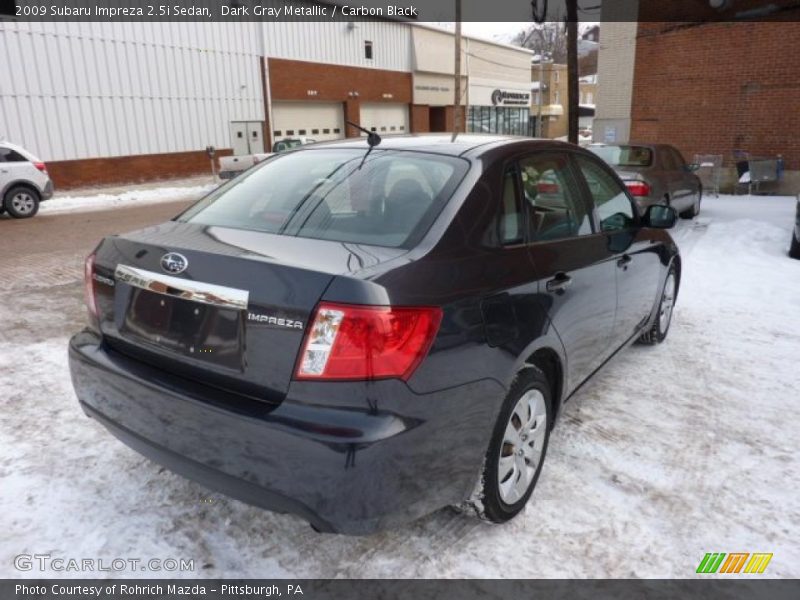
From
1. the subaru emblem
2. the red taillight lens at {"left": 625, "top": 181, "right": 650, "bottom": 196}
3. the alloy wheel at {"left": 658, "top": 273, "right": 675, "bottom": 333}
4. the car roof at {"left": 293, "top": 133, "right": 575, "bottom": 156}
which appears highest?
the car roof at {"left": 293, "top": 133, "right": 575, "bottom": 156}

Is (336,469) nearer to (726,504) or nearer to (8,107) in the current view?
(726,504)

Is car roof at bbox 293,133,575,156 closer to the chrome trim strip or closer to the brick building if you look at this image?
the chrome trim strip

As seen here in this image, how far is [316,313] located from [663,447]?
7.74ft

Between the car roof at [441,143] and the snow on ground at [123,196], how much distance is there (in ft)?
47.0

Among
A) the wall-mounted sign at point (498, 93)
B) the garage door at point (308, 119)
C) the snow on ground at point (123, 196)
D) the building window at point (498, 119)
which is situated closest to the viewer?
the snow on ground at point (123, 196)

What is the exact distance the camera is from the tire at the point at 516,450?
2580 millimetres

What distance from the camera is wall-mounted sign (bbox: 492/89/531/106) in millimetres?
44825

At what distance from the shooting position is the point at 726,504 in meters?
2.96

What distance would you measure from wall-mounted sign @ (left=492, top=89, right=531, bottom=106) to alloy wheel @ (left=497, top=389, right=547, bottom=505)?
44.5 m

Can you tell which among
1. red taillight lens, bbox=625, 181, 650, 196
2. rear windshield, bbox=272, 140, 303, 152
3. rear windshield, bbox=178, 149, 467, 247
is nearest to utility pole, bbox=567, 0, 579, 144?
red taillight lens, bbox=625, 181, 650, 196

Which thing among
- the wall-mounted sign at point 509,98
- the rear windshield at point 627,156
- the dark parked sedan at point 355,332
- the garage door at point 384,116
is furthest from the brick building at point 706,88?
the wall-mounted sign at point 509,98

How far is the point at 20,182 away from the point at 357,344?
45.0 ft

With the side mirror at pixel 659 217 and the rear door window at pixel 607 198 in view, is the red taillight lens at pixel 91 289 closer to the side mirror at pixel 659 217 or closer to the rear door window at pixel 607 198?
the rear door window at pixel 607 198

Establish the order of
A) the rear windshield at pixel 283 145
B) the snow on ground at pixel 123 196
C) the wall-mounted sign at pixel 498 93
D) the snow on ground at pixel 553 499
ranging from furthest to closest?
the wall-mounted sign at pixel 498 93
the rear windshield at pixel 283 145
the snow on ground at pixel 123 196
the snow on ground at pixel 553 499
